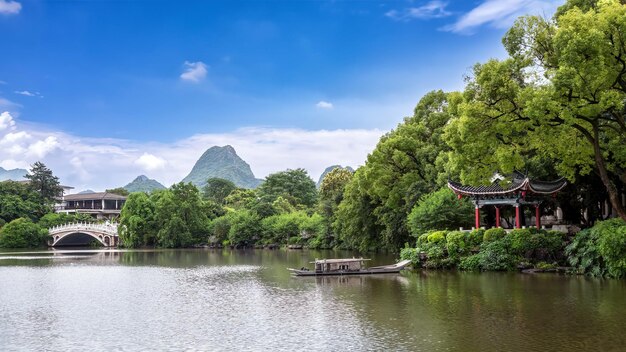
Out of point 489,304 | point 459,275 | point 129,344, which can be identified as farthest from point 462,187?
point 129,344

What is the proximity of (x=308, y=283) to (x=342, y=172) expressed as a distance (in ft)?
159

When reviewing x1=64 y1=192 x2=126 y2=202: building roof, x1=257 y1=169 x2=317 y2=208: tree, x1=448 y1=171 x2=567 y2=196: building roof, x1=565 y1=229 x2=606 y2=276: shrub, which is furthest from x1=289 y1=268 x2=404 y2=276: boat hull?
x1=64 y1=192 x2=126 y2=202: building roof

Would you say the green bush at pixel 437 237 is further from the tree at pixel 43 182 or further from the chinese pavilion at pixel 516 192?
the tree at pixel 43 182

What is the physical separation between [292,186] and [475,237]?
218 feet

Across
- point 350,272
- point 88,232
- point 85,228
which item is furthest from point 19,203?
point 350,272

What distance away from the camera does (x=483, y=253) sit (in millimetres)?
26438

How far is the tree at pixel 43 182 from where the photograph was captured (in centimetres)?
8388

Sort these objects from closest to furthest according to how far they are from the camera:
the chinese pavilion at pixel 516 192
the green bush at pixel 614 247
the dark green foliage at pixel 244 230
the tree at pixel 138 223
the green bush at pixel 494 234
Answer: the green bush at pixel 614 247 → the green bush at pixel 494 234 → the chinese pavilion at pixel 516 192 → the dark green foliage at pixel 244 230 → the tree at pixel 138 223

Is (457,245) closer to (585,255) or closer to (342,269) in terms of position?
(342,269)

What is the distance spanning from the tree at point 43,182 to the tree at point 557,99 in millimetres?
76012

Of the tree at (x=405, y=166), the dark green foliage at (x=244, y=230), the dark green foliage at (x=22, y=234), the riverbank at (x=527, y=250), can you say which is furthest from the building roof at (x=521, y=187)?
the dark green foliage at (x=22, y=234)

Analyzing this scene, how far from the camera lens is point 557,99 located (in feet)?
63.4

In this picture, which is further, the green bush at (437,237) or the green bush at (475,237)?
the green bush at (437,237)

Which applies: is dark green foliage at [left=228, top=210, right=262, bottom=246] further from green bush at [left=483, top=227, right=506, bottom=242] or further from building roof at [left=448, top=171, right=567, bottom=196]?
green bush at [left=483, top=227, right=506, bottom=242]
